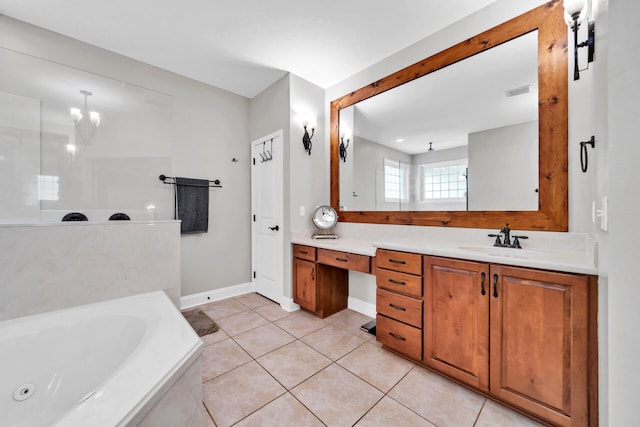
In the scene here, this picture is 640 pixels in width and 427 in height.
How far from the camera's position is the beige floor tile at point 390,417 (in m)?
1.32

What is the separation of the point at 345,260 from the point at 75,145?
109 inches

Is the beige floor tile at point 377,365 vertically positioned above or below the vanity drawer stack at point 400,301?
below

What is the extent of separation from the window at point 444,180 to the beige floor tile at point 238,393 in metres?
1.99

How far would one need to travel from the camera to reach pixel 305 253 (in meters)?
2.69

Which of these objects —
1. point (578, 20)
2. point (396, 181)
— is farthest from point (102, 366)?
point (578, 20)

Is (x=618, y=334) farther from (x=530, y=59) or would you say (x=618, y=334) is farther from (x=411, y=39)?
(x=411, y=39)

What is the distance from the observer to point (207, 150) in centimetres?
312

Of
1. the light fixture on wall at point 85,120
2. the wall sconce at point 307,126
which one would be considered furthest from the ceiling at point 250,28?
the light fixture on wall at point 85,120

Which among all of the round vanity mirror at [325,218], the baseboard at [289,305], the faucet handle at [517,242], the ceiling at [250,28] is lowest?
the baseboard at [289,305]

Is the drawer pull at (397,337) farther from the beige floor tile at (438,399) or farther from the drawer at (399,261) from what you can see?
the drawer at (399,261)

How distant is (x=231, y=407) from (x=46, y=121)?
9.25ft

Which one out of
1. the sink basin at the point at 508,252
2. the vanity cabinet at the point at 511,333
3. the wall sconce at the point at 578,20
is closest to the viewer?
the vanity cabinet at the point at 511,333

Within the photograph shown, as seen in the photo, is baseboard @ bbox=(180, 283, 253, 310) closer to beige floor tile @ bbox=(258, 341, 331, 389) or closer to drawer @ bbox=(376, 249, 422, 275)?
beige floor tile @ bbox=(258, 341, 331, 389)

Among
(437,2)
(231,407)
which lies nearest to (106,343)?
(231,407)
